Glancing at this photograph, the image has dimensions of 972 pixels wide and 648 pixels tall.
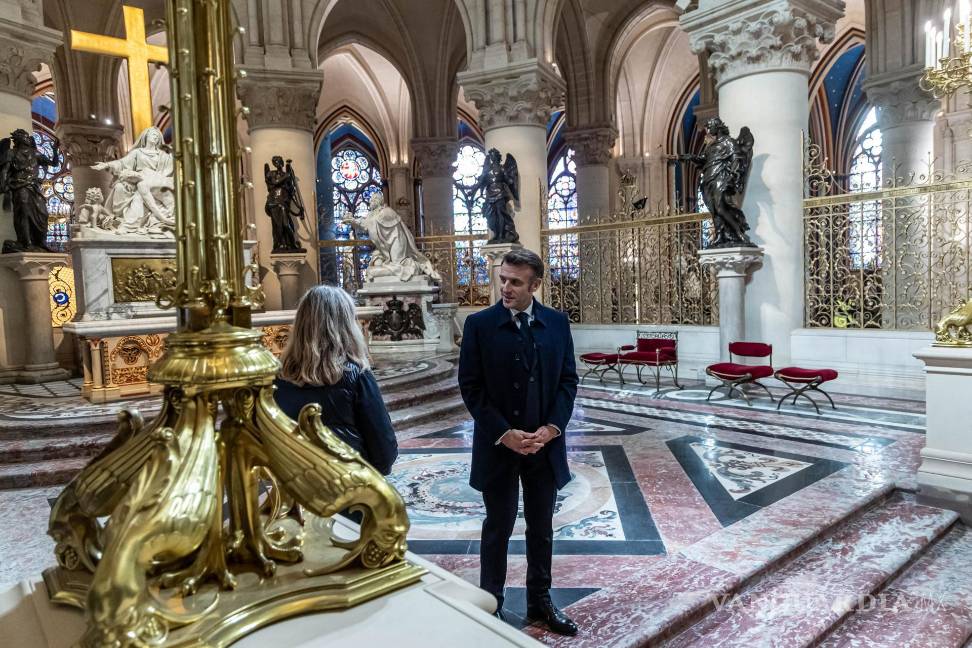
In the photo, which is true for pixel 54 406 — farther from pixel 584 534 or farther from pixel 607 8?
pixel 607 8

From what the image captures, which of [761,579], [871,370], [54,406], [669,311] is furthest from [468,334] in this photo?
[669,311]

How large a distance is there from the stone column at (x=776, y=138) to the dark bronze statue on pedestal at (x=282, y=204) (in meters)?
7.51

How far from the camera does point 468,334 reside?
2588mm

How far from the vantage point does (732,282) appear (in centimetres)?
862

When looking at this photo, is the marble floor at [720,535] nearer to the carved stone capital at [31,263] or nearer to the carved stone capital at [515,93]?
the carved stone capital at [31,263]

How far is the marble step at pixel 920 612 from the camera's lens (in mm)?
2771

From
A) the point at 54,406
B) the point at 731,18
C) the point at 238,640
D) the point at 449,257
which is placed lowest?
the point at 54,406

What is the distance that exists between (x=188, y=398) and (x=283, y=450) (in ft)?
0.54

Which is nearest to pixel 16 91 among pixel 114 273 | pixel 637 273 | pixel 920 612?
pixel 114 273

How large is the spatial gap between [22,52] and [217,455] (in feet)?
31.9

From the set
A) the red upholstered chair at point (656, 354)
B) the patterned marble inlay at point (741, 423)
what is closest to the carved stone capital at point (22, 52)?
the patterned marble inlay at point (741, 423)

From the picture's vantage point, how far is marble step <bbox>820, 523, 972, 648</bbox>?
9.09ft

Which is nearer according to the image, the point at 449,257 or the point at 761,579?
the point at 761,579

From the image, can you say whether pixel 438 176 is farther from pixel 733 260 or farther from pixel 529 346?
pixel 529 346
